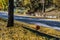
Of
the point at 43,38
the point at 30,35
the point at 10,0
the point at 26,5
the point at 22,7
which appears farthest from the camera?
the point at 22,7

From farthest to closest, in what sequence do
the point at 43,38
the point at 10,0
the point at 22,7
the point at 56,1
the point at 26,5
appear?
the point at 22,7 < the point at 26,5 < the point at 56,1 < the point at 10,0 < the point at 43,38

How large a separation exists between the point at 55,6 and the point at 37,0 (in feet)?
17.4

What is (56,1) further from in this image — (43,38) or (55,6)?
(43,38)

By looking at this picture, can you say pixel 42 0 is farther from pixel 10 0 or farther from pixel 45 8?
pixel 10 0

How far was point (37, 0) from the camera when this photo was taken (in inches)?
2035

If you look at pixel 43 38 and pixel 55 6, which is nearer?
pixel 43 38

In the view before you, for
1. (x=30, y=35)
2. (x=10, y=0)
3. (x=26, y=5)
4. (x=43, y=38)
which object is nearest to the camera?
(x=43, y=38)

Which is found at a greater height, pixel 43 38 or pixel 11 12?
pixel 11 12

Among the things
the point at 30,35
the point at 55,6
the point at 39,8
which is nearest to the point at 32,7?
the point at 39,8

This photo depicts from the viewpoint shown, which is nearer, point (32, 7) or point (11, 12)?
point (11, 12)

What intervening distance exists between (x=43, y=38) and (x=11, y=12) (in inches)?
240

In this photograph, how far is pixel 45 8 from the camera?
52.8 m

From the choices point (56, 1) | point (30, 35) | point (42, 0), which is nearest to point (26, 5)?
point (42, 0)

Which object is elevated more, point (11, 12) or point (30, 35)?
point (11, 12)
